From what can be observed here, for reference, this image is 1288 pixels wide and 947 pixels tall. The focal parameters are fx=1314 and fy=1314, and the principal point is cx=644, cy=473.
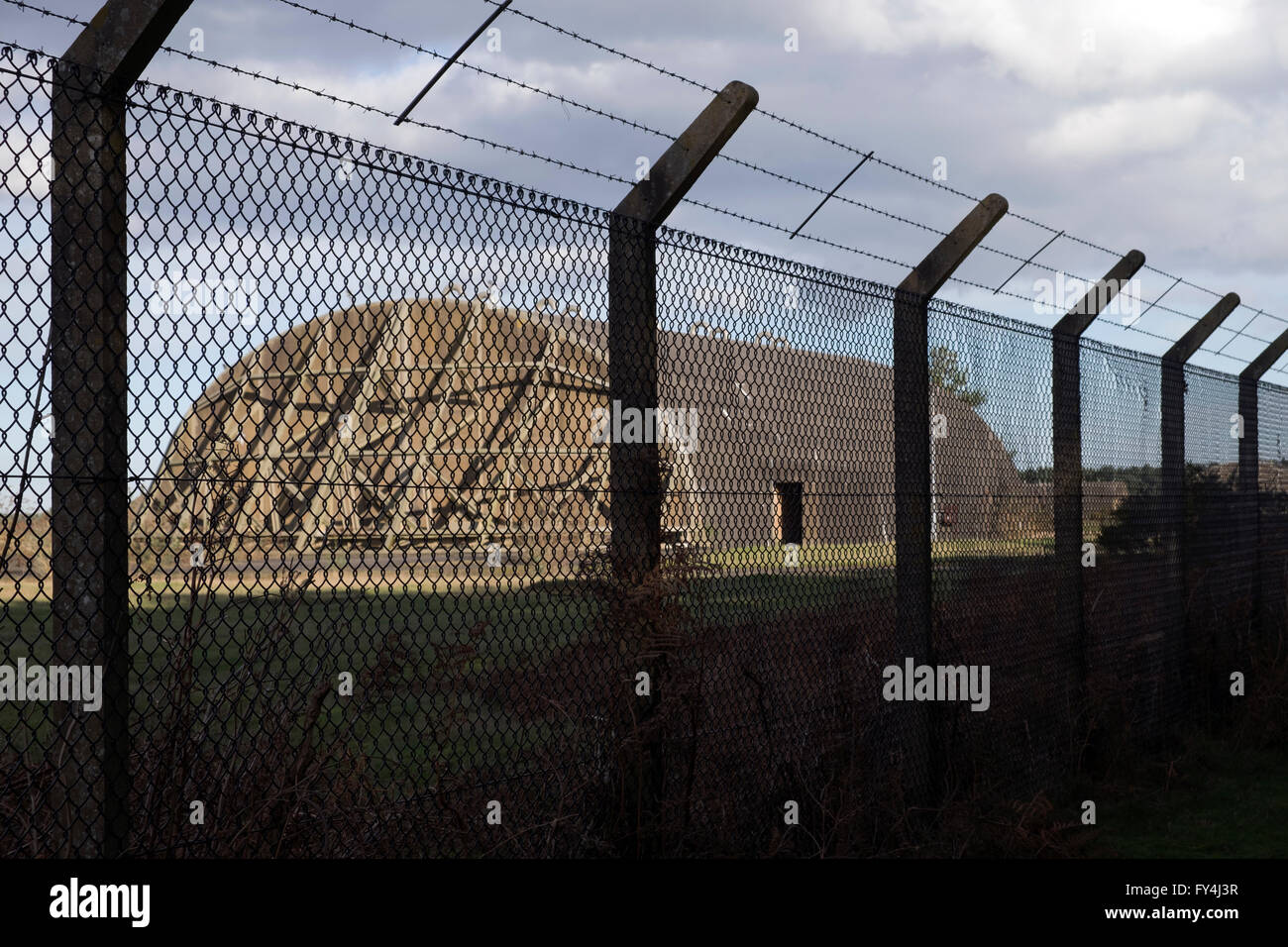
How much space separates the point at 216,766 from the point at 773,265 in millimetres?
3309

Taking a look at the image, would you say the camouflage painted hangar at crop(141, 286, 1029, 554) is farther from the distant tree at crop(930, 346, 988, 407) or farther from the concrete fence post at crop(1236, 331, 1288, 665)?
the concrete fence post at crop(1236, 331, 1288, 665)

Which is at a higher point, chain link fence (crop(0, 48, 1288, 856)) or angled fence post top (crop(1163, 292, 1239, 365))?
angled fence post top (crop(1163, 292, 1239, 365))

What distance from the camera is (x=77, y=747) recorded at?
339 centimetres

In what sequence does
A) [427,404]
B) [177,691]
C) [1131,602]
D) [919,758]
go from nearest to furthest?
1. [177,691]
2. [427,404]
3. [919,758]
4. [1131,602]

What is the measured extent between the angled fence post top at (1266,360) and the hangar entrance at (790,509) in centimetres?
749

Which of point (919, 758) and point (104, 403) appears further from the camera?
point (919, 758)

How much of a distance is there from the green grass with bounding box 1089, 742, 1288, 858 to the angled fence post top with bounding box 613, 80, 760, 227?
150 inches

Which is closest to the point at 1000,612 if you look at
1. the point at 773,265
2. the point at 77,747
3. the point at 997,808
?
the point at 997,808

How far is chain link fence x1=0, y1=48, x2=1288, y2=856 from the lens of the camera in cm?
357

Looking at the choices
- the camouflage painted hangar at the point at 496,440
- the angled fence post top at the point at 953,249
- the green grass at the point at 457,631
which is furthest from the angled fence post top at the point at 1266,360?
the camouflage painted hangar at the point at 496,440

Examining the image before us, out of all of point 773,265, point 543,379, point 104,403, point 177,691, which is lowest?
point 177,691

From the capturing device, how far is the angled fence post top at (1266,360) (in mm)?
11797

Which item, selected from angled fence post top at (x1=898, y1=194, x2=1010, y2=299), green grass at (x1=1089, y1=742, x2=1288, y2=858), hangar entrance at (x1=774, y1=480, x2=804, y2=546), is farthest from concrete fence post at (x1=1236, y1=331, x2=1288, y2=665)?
hangar entrance at (x1=774, y1=480, x2=804, y2=546)
